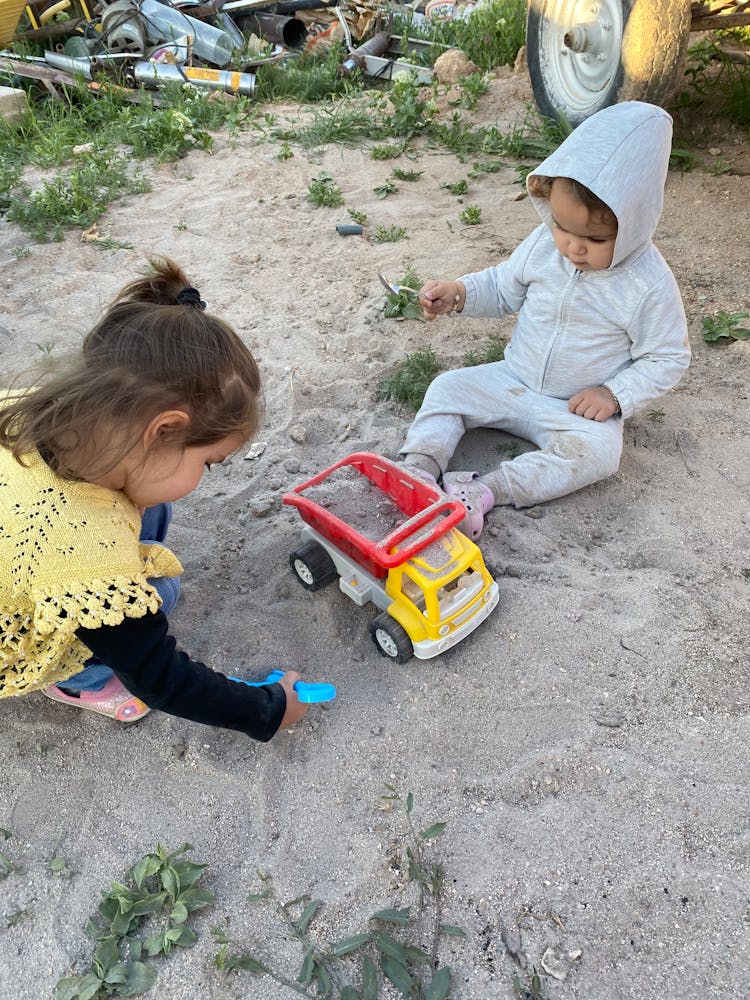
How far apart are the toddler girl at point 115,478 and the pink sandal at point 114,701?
25cm

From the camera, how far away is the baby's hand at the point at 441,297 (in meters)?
2.45

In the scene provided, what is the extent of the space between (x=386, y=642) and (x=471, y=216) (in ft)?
7.76

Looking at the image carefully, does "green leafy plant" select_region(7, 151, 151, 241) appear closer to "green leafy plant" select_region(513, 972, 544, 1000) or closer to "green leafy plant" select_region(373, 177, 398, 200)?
"green leafy plant" select_region(373, 177, 398, 200)

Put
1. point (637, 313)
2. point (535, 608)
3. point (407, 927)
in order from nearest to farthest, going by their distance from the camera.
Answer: point (407, 927) → point (535, 608) → point (637, 313)

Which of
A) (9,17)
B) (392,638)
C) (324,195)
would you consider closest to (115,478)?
(392,638)

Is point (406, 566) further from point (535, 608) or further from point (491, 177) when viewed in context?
point (491, 177)

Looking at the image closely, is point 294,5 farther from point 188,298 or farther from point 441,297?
point 188,298

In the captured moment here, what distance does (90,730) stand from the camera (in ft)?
5.82

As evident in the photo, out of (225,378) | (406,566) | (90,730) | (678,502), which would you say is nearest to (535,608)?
(406,566)

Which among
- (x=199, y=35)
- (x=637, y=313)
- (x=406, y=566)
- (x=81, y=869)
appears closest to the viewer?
(x=81, y=869)

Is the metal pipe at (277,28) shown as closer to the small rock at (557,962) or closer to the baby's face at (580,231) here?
the baby's face at (580,231)

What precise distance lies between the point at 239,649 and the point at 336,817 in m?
0.50

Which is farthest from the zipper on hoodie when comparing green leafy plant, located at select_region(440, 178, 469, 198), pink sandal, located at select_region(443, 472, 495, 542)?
green leafy plant, located at select_region(440, 178, 469, 198)

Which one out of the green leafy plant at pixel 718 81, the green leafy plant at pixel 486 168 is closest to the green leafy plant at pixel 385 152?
the green leafy plant at pixel 486 168
